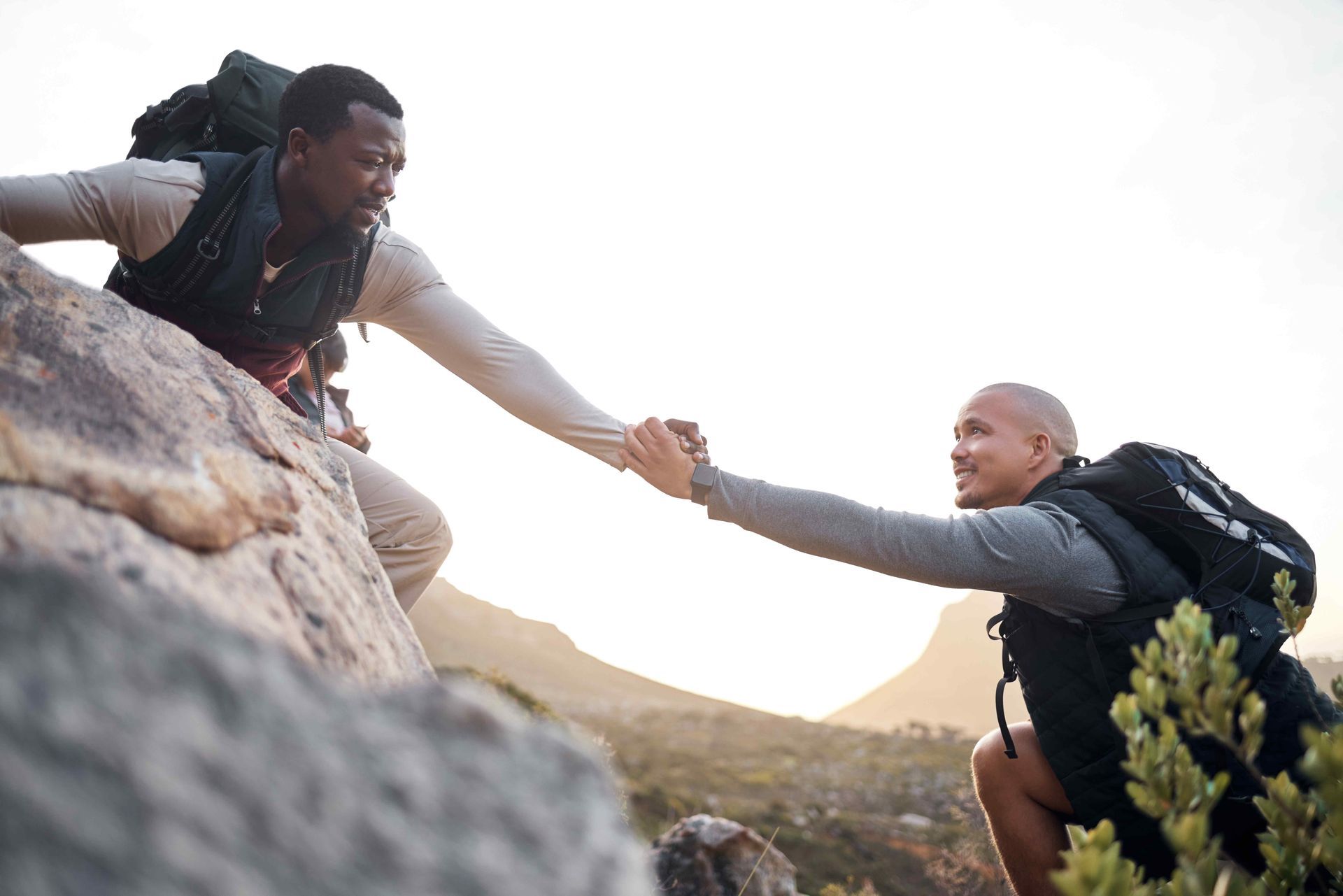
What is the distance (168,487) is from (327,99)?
8.80 feet

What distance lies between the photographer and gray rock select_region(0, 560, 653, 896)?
22.9 inches

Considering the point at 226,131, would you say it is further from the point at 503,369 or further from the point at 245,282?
the point at 503,369

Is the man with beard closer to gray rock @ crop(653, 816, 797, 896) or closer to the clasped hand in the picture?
the clasped hand

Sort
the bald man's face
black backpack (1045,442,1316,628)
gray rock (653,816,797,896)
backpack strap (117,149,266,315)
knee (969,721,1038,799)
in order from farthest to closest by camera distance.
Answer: gray rock (653,816,797,896) → the bald man's face → knee (969,721,1038,799) → backpack strap (117,149,266,315) → black backpack (1045,442,1316,628)

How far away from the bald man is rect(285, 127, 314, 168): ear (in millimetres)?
1991

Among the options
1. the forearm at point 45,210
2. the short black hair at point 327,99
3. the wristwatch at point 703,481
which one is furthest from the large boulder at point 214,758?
the short black hair at point 327,99

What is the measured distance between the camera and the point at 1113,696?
298 cm

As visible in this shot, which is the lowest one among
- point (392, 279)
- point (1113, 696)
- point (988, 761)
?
point (988, 761)

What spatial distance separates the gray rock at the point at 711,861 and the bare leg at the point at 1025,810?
166cm

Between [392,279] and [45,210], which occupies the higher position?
[392,279]

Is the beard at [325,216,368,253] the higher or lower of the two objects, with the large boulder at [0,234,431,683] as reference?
higher

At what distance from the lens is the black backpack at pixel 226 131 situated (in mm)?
3289

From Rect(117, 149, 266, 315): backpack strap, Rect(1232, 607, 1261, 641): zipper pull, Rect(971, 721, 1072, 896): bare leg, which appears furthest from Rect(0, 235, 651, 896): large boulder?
Rect(971, 721, 1072, 896): bare leg

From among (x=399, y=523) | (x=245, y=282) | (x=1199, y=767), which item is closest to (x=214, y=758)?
(x=1199, y=767)
